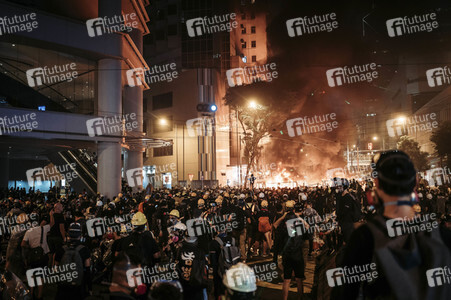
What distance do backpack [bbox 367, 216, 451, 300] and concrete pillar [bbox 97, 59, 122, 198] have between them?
78.4 ft

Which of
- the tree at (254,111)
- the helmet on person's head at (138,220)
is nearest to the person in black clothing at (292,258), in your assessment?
the helmet on person's head at (138,220)

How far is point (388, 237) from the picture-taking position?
1.71 meters

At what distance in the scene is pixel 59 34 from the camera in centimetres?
2169

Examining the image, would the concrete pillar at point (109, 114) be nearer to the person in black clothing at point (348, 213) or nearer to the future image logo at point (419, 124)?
the person in black clothing at point (348, 213)

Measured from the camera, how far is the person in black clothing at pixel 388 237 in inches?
66.6

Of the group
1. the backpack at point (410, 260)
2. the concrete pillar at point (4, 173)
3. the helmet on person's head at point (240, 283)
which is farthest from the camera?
the concrete pillar at point (4, 173)

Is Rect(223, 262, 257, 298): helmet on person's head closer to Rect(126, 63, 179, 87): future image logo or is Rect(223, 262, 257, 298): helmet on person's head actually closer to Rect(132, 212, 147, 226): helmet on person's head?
Rect(132, 212, 147, 226): helmet on person's head

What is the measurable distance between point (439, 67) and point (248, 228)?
60.6 metres

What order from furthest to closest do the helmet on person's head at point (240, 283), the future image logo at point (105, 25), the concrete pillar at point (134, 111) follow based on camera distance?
1. the concrete pillar at point (134, 111)
2. the future image logo at point (105, 25)
3. the helmet on person's head at point (240, 283)

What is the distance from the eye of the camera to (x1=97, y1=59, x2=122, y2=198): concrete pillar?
23.5m

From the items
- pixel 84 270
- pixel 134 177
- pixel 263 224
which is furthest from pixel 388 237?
pixel 134 177

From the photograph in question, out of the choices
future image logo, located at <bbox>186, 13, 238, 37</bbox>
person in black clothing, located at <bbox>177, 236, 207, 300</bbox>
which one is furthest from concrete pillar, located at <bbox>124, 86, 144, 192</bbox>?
person in black clothing, located at <bbox>177, 236, 207, 300</bbox>

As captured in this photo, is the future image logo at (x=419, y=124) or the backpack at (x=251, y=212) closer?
the backpack at (x=251, y=212)

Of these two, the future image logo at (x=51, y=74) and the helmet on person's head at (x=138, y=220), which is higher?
the future image logo at (x=51, y=74)
